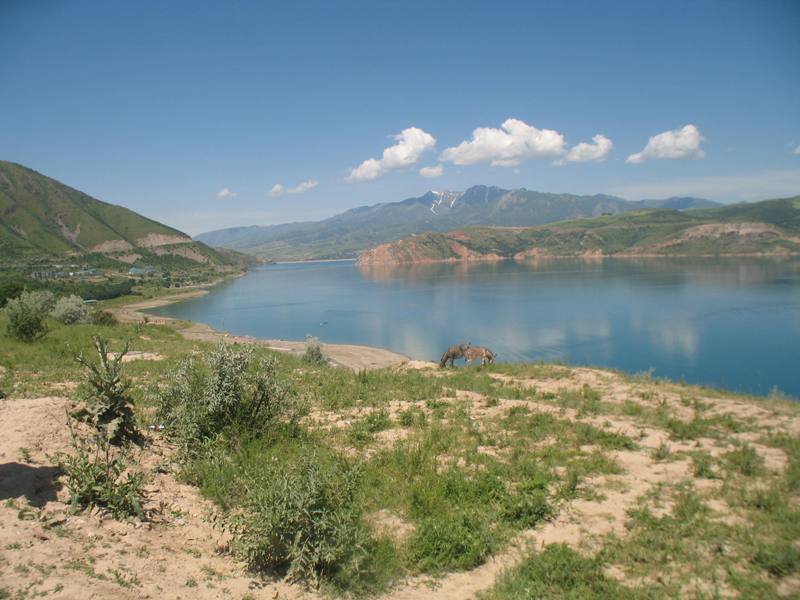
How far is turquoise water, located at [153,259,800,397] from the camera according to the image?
4653 centimetres

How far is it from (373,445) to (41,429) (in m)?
5.46

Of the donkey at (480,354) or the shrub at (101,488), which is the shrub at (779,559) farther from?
the donkey at (480,354)

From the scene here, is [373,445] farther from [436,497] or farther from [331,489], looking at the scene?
[331,489]

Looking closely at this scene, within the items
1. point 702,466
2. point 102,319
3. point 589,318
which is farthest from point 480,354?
point 589,318

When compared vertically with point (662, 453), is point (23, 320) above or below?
above

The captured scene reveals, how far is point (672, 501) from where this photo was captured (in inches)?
263

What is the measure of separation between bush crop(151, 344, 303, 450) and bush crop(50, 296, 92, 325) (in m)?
27.9

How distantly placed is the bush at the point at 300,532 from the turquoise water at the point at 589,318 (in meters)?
31.6

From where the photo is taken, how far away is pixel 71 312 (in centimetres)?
3269

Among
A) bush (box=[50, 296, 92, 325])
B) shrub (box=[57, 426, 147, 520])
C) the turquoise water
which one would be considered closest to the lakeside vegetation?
shrub (box=[57, 426, 147, 520])

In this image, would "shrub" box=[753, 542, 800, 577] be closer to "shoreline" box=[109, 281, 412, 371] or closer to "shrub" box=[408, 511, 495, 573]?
→ "shrub" box=[408, 511, 495, 573]

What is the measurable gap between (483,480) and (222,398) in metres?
4.85

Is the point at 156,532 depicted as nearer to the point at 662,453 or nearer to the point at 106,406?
the point at 106,406

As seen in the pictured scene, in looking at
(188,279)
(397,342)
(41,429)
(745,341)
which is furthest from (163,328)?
(188,279)
